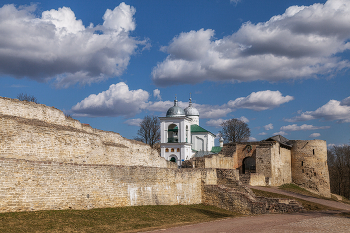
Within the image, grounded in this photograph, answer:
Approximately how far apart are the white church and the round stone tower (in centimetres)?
2049

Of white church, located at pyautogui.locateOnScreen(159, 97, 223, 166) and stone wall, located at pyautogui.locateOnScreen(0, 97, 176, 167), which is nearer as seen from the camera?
stone wall, located at pyautogui.locateOnScreen(0, 97, 176, 167)

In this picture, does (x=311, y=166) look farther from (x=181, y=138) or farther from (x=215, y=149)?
(x=215, y=149)

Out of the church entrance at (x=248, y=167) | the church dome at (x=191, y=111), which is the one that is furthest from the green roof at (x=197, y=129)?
the church entrance at (x=248, y=167)

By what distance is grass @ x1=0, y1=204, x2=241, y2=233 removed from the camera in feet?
37.3

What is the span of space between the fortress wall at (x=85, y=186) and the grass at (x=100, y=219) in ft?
1.54

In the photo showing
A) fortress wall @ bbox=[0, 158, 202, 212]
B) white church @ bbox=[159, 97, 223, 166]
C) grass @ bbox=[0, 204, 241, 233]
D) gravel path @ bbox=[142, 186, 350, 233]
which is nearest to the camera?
grass @ bbox=[0, 204, 241, 233]

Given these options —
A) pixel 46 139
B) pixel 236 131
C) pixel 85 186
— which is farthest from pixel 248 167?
pixel 85 186

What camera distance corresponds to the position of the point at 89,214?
14.1 m

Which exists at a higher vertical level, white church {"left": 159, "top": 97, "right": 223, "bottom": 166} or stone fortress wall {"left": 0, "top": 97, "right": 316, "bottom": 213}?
white church {"left": 159, "top": 97, "right": 223, "bottom": 166}

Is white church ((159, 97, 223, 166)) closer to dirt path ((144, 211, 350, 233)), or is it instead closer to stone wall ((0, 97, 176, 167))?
stone wall ((0, 97, 176, 167))

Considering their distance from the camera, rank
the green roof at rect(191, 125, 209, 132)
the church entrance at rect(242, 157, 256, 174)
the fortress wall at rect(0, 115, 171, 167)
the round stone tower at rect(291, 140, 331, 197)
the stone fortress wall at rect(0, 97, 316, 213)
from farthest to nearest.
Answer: the green roof at rect(191, 125, 209, 132) < the round stone tower at rect(291, 140, 331, 197) < the church entrance at rect(242, 157, 256, 174) < the fortress wall at rect(0, 115, 171, 167) < the stone fortress wall at rect(0, 97, 316, 213)

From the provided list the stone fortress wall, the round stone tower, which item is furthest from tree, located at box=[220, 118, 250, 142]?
the stone fortress wall

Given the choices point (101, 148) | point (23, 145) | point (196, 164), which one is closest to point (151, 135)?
point (196, 164)

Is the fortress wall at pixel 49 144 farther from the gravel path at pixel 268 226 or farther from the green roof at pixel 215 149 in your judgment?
the green roof at pixel 215 149
